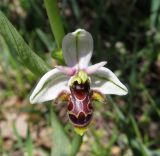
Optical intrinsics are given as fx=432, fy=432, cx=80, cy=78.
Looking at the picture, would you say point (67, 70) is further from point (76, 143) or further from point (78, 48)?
point (76, 143)

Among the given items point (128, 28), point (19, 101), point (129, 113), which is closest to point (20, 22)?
point (19, 101)

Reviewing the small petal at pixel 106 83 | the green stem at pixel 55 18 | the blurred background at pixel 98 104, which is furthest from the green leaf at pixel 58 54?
the blurred background at pixel 98 104

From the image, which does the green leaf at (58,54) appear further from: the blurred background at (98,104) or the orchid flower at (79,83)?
the blurred background at (98,104)

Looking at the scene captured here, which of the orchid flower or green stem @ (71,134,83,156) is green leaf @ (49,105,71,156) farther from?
the orchid flower

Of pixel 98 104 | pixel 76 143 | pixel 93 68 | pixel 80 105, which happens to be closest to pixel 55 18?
pixel 93 68

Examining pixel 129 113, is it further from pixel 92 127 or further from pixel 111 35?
pixel 111 35
